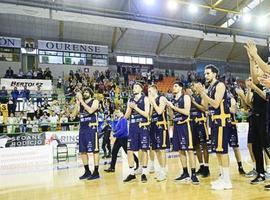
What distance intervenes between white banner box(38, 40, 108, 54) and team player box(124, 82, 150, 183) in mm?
15528

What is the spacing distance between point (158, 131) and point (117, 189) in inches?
58.4

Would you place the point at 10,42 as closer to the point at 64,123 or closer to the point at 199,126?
the point at 64,123

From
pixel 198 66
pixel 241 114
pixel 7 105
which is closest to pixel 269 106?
pixel 241 114

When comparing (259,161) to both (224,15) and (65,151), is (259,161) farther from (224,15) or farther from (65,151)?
(224,15)

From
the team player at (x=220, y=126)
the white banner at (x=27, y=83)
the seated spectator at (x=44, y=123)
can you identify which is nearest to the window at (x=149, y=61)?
the white banner at (x=27, y=83)

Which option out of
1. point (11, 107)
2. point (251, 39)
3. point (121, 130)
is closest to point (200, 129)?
point (121, 130)

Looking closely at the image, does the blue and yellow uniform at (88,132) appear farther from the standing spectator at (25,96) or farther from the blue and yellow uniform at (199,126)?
the standing spectator at (25,96)

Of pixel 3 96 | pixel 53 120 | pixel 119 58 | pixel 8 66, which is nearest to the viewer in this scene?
pixel 53 120

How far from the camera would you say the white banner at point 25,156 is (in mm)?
9555

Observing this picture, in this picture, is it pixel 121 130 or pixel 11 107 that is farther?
pixel 11 107

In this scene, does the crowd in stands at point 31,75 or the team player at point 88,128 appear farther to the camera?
the crowd in stands at point 31,75

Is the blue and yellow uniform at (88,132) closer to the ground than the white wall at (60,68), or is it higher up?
closer to the ground

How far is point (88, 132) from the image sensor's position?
20.7 ft

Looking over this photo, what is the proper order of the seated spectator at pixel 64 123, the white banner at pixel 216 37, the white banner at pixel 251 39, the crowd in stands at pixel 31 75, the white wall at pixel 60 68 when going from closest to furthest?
the seated spectator at pixel 64 123 < the crowd in stands at pixel 31 75 < the white banner at pixel 216 37 < the white banner at pixel 251 39 < the white wall at pixel 60 68
